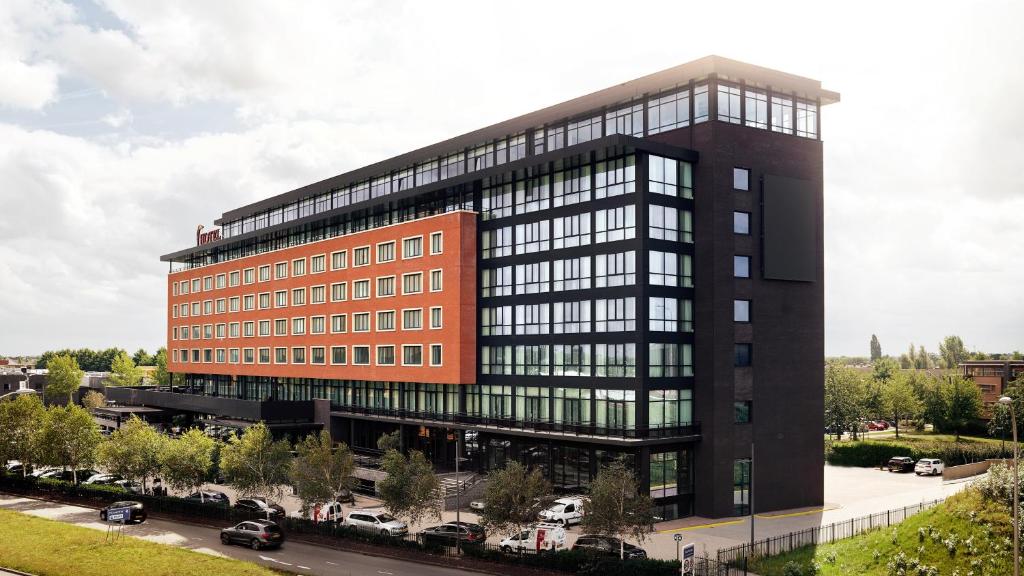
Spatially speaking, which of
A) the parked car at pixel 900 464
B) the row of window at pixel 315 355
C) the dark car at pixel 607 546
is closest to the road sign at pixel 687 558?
the dark car at pixel 607 546

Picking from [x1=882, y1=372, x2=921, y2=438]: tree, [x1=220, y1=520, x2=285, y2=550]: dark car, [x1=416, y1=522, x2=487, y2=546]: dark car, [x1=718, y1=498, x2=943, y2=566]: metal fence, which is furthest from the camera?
[x1=882, y1=372, x2=921, y2=438]: tree

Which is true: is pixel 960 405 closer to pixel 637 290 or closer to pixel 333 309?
pixel 637 290

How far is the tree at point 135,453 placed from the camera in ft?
206

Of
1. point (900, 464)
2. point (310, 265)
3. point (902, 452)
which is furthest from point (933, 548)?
point (310, 265)

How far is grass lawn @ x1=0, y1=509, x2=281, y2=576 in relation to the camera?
43094mm

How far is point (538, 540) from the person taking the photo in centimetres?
4741

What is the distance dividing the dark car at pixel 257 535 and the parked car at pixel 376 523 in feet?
14.7

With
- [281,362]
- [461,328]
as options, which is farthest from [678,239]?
[281,362]

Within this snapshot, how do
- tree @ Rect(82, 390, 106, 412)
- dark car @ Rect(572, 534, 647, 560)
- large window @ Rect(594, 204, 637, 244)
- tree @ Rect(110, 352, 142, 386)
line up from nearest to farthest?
1. dark car @ Rect(572, 534, 647, 560)
2. large window @ Rect(594, 204, 637, 244)
3. tree @ Rect(82, 390, 106, 412)
4. tree @ Rect(110, 352, 142, 386)

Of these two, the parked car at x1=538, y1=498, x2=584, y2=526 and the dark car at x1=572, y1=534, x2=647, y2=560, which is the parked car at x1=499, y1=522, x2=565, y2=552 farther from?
the parked car at x1=538, y1=498, x2=584, y2=526

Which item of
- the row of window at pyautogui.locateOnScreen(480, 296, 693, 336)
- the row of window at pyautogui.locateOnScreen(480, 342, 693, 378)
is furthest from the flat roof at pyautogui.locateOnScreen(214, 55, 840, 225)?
the row of window at pyautogui.locateOnScreen(480, 342, 693, 378)

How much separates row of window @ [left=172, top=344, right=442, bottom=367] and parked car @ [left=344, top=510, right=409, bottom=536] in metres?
22.3

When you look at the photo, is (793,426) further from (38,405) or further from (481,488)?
(38,405)

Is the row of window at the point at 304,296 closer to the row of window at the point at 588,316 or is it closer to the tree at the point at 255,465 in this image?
the row of window at the point at 588,316
